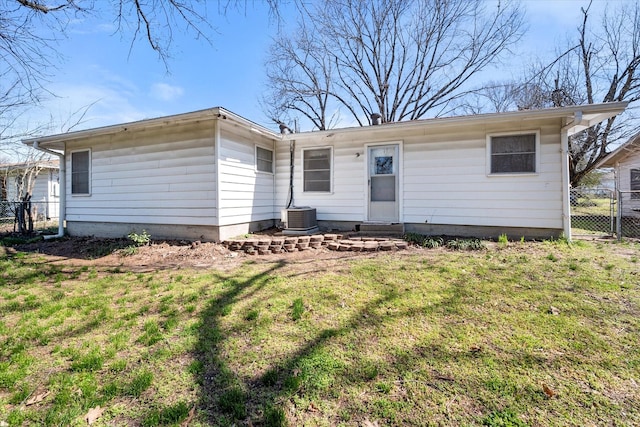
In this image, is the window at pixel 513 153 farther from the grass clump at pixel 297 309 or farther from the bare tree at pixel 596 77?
the bare tree at pixel 596 77

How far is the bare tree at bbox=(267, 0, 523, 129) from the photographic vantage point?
15.0m

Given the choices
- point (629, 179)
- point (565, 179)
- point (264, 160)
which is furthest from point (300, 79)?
point (629, 179)

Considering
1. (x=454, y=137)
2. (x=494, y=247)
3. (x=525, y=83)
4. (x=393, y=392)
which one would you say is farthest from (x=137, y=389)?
(x=525, y=83)

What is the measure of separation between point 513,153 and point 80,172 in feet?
34.7

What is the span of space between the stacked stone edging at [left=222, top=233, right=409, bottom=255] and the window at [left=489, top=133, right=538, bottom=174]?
2710mm

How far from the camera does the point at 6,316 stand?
10.3 ft

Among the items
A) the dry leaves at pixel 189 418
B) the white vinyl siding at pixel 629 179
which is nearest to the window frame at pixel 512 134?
the dry leaves at pixel 189 418

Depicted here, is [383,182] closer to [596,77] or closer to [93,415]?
[93,415]

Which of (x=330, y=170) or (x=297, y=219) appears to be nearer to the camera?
(x=297, y=219)

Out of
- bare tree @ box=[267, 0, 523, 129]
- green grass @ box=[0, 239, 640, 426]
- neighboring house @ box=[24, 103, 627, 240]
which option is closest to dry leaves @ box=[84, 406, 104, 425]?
green grass @ box=[0, 239, 640, 426]

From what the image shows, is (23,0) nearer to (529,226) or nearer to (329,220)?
(329,220)

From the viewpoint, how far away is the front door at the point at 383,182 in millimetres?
7266

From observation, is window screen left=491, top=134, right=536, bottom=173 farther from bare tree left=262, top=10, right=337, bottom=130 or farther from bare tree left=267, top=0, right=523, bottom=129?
bare tree left=262, top=10, right=337, bottom=130

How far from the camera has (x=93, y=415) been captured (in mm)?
1727
